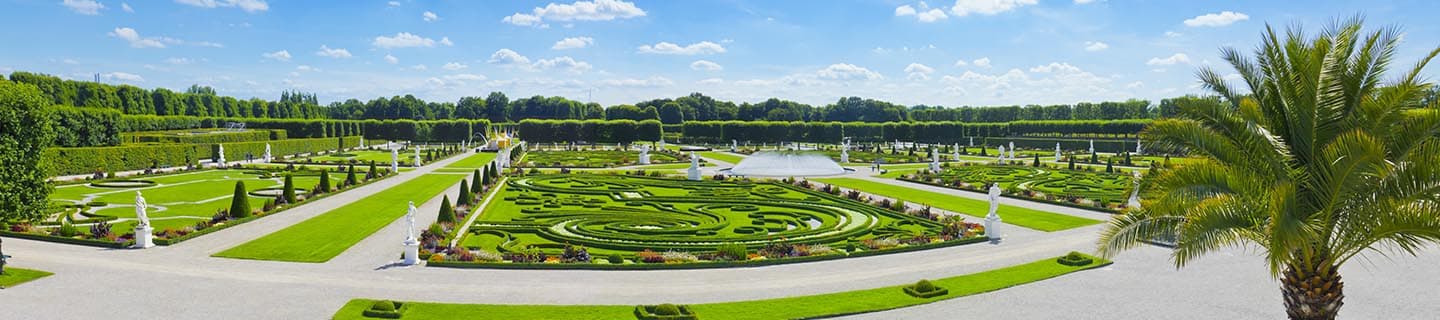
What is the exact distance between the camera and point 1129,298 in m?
16.9

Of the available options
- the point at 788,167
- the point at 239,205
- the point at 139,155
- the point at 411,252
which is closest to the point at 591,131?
the point at 788,167

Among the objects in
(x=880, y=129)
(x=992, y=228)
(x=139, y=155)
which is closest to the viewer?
(x=992, y=228)

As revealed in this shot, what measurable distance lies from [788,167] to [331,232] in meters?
34.6

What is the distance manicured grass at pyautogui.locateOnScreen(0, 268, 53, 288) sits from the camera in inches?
696

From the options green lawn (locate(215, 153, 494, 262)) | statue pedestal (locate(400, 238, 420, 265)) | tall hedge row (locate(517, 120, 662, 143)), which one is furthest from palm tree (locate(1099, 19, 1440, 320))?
tall hedge row (locate(517, 120, 662, 143))

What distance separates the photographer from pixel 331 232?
83.1 ft

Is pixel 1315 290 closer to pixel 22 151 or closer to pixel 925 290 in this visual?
pixel 925 290

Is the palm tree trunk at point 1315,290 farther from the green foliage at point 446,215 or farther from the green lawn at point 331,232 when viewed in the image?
the green foliage at point 446,215

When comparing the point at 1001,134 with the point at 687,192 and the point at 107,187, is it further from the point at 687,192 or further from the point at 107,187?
the point at 107,187

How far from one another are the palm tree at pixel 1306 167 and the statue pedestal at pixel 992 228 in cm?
1229

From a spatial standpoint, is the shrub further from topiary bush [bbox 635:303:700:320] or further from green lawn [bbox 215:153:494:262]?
green lawn [bbox 215:153:494:262]

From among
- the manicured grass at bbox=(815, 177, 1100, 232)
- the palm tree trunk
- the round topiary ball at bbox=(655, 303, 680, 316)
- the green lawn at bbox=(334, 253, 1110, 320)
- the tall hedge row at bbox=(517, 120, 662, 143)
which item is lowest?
the green lawn at bbox=(334, 253, 1110, 320)

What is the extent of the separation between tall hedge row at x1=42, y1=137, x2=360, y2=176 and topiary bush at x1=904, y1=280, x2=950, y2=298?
36099 millimetres

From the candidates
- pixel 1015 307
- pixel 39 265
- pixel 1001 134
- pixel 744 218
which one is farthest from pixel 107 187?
pixel 1001 134
